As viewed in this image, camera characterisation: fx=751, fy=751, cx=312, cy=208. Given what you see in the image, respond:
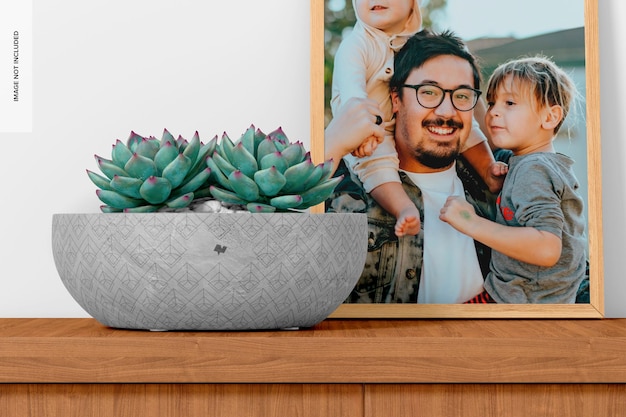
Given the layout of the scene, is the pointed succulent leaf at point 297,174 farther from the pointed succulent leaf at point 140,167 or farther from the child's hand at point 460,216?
the child's hand at point 460,216

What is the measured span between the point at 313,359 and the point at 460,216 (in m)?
0.39

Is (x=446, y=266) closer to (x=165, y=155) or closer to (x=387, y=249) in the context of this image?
(x=387, y=249)

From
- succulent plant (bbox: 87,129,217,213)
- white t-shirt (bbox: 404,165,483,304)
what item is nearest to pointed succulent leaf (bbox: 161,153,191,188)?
succulent plant (bbox: 87,129,217,213)

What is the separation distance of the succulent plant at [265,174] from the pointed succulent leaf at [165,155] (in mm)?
44

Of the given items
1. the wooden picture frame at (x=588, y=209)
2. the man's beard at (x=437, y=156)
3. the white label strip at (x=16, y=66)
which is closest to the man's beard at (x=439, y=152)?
the man's beard at (x=437, y=156)

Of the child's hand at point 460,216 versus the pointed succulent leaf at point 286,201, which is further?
the child's hand at point 460,216

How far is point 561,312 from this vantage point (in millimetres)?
1024

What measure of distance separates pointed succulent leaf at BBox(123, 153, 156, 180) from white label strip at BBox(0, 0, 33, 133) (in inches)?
15.4

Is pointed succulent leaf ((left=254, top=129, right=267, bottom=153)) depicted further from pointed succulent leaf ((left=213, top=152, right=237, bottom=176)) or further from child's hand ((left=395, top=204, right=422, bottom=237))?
child's hand ((left=395, top=204, right=422, bottom=237))

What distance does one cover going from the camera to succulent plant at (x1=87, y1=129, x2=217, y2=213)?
0.78m

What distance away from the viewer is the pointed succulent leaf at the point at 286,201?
78 cm

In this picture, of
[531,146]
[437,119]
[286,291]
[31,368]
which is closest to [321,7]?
[437,119]

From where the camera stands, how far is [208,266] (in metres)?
0.76

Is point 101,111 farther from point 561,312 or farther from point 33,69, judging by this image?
point 561,312
